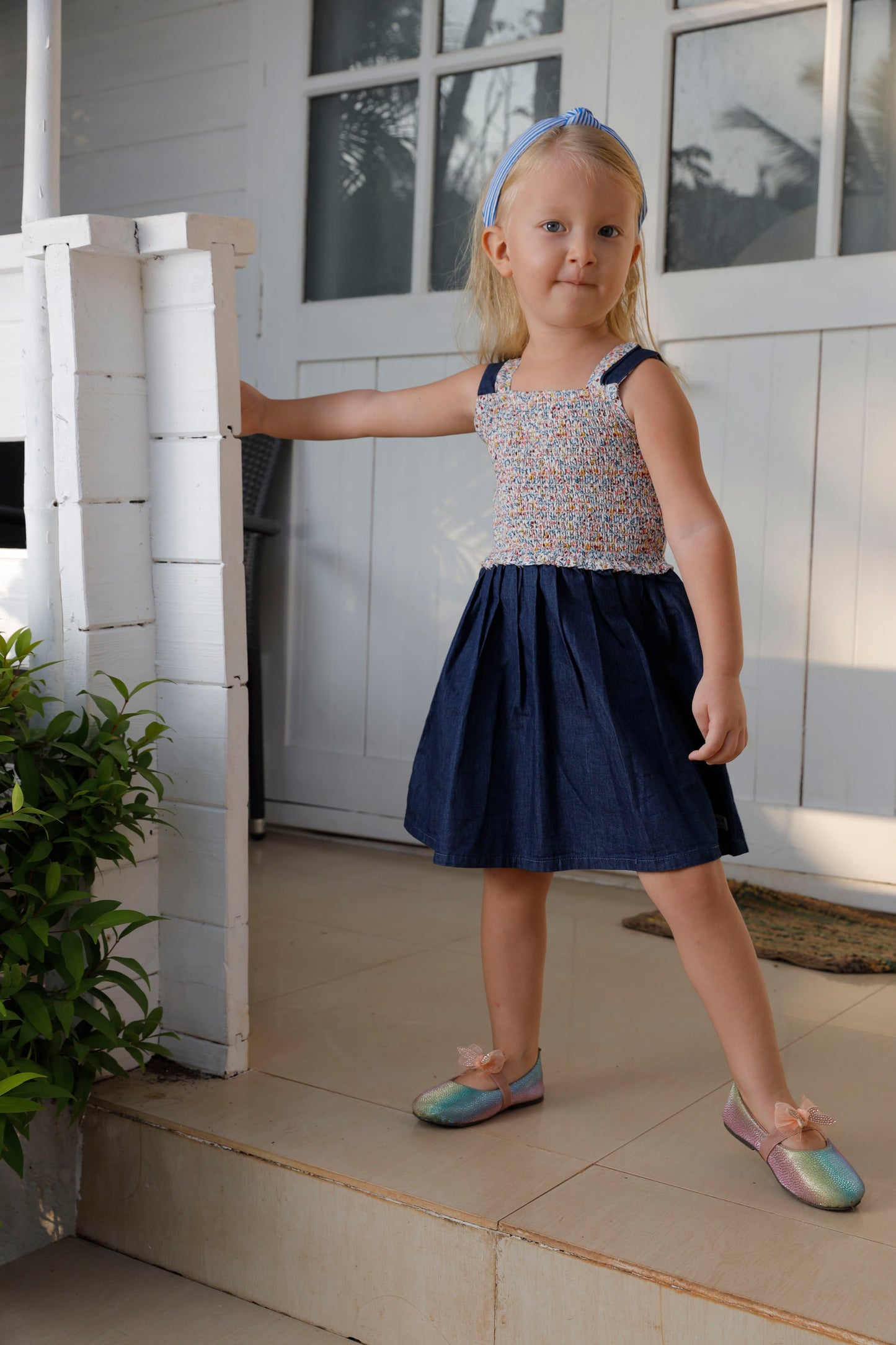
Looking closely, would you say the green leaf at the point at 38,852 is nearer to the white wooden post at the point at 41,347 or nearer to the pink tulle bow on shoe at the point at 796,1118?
the white wooden post at the point at 41,347

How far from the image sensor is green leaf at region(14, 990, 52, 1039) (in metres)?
1.31

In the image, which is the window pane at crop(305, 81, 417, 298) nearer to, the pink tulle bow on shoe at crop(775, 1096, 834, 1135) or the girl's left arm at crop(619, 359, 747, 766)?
the girl's left arm at crop(619, 359, 747, 766)

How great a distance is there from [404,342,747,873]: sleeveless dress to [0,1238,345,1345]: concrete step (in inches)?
20.6

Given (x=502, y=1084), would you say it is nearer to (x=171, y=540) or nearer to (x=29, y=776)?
(x=29, y=776)

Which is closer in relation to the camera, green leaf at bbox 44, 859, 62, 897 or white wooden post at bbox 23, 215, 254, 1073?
green leaf at bbox 44, 859, 62, 897

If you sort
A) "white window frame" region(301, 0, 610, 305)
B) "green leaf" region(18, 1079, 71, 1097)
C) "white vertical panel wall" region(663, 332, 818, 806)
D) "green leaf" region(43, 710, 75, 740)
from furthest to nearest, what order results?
"white window frame" region(301, 0, 610, 305)
"white vertical panel wall" region(663, 332, 818, 806)
"green leaf" region(43, 710, 75, 740)
"green leaf" region(18, 1079, 71, 1097)

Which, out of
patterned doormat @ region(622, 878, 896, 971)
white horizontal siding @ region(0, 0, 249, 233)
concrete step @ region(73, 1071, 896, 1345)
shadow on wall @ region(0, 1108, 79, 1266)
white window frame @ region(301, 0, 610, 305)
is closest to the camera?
concrete step @ region(73, 1071, 896, 1345)

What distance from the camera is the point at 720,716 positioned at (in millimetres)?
1303

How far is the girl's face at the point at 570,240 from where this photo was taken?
1352 mm

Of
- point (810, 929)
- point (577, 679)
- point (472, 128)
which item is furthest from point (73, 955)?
point (472, 128)

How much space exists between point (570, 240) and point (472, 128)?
5.13 ft

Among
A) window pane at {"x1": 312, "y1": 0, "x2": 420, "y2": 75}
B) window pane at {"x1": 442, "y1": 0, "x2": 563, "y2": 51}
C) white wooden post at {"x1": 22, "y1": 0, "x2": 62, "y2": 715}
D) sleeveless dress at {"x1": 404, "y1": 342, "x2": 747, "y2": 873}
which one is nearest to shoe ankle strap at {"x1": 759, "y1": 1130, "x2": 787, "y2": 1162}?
sleeveless dress at {"x1": 404, "y1": 342, "x2": 747, "y2": 873}

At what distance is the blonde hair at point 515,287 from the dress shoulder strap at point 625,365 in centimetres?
8

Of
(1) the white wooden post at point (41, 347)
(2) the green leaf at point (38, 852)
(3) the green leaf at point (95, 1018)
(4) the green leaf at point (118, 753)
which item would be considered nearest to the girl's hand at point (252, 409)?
(1) the white wooden post at point (41, 347)
